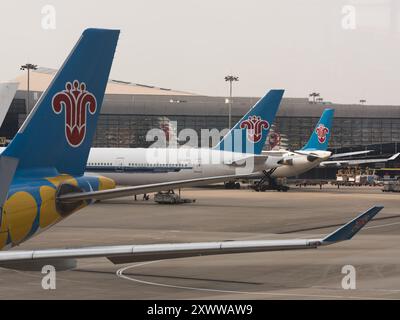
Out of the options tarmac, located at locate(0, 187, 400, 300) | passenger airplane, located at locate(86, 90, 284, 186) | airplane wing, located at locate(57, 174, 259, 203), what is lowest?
tarmac, located at locate(0, 187, 400, 300)

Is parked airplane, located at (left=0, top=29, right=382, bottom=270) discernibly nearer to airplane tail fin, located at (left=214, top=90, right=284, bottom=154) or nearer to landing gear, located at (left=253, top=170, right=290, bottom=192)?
airplane tail fin, located at (left=214, top=90, right=284, bottom=154)

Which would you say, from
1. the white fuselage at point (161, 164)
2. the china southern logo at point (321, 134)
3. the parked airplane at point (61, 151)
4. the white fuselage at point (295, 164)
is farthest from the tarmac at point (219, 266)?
the china southern logo at point (321, 134)

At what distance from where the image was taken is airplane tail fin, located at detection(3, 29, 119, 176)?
57.2ft

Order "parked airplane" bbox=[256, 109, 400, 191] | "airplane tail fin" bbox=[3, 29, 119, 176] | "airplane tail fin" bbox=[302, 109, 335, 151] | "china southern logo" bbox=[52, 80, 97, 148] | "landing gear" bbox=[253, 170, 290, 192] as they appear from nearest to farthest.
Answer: "airplane tail fin" bbox=[3, 29, 119, 176] < "china southern logo" bbox=[52, 80, 97, 148] < "parked airplane" bbox=[256, 109, 400, 191] < "landing gear" bbox=[253, 170, 290, 192] < "airplane tail fin" bbox=[302, 109, 335, 151]

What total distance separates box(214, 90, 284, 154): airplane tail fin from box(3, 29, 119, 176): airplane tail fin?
50.4m

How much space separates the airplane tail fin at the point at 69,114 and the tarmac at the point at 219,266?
511 cm

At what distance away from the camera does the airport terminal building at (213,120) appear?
154375 mm

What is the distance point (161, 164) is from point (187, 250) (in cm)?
6070

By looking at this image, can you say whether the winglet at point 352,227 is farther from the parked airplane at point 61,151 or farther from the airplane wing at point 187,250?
the parked airplane at point 61,151

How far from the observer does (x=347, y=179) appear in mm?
137000

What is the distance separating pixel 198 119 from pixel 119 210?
10123 centimetres

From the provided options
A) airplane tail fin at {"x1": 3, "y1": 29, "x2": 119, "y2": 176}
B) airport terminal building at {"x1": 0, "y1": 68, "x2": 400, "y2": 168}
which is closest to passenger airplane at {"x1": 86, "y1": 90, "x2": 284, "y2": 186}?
airplane tail fin at {"x1": 3, "y1": 29, "x2": 119, "y2": 176}
